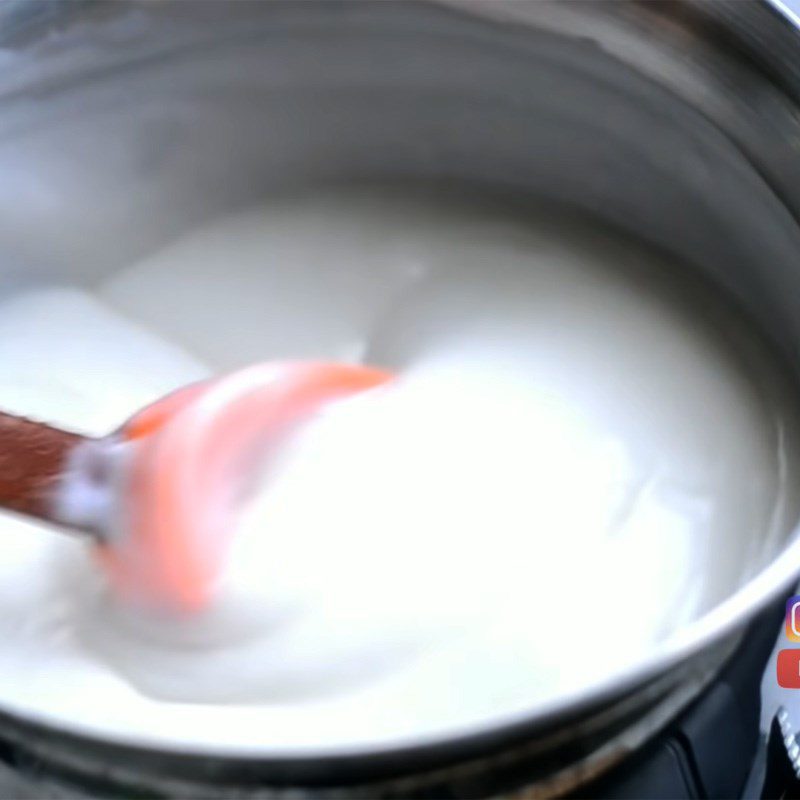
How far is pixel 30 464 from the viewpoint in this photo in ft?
2.18

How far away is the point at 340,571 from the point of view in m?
0.68

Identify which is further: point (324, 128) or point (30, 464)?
point (324, 128)

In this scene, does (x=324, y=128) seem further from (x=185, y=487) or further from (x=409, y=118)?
(x=185, y=487)

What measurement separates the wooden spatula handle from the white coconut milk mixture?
62 mm

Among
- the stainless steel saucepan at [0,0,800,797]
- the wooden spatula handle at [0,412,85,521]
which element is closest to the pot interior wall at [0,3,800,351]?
the stainless steel saucepan at [0,0,800,797]

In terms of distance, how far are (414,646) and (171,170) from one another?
46 cm

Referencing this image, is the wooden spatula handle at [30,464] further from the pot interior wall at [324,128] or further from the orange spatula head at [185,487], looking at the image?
the pot interior wall at [324,128]

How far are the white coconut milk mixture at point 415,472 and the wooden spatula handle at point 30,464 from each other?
0.06 meters

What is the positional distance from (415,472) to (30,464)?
0.21 metres

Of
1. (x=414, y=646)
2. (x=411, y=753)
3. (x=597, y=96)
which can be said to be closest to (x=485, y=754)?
(x=411, y=753)

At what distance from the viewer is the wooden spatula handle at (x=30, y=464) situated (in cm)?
66

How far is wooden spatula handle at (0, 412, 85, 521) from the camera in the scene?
66cm

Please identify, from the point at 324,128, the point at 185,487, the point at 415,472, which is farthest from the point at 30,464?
the point at 324,128

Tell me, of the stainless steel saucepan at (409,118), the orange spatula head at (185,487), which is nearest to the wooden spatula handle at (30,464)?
the orange spatula head at (185,487)
